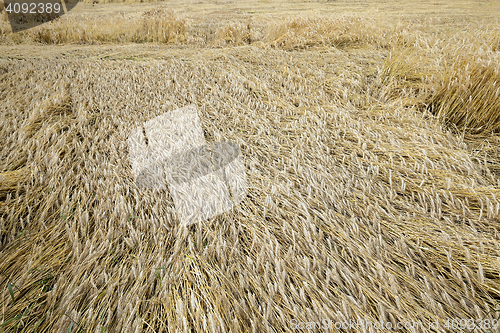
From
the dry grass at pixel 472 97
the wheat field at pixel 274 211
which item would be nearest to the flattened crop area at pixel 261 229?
the wheat field at pixel 274 211

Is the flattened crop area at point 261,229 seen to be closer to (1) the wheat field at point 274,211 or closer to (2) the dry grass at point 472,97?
(1) the wheat field at point 274,211

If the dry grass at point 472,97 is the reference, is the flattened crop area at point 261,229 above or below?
below

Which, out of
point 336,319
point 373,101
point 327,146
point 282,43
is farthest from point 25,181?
point 282,43

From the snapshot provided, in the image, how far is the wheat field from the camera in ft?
2.54

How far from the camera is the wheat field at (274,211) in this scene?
78 cm

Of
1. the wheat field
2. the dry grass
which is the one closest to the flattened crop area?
the wheat field

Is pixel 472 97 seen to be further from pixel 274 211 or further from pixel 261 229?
pixel 261 229

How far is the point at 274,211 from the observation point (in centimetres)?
115

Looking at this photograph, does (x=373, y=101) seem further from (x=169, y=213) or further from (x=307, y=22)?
(x=307, y=22)

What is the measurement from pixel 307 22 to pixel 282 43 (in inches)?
42.2

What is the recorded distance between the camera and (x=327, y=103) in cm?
216

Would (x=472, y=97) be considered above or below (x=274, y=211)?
above

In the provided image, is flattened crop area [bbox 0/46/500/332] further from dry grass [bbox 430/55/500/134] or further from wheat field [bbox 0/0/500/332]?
dry grass [bbox 430/55/500/134]

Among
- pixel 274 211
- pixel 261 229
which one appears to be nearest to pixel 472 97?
pixel 274 211
